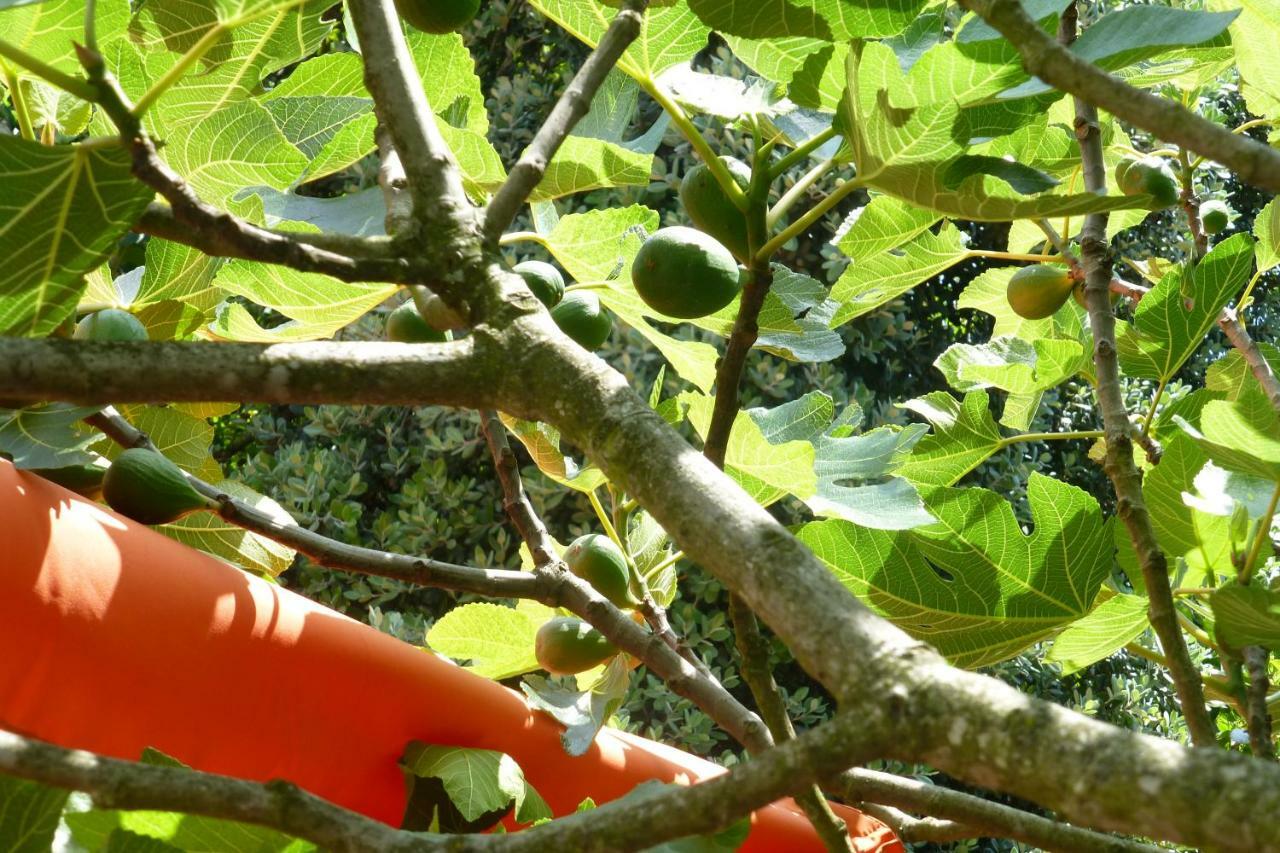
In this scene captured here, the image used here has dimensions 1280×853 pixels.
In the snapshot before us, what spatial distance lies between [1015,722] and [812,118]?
0.59 metres

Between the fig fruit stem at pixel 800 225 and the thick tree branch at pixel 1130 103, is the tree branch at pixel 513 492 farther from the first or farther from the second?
the thick tree branch at pixel 1130 103

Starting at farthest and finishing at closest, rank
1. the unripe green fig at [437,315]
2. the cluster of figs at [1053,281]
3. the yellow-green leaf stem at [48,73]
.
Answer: the cluster of figs at [1053,281] → the unripe green fig at [437,315] → the yellow-green leaf stem at [48,73]

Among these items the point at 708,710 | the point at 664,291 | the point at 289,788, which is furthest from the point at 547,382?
the point at 708,710

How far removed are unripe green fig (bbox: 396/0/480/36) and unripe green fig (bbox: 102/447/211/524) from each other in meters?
0.36

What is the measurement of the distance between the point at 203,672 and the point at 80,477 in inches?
11.7

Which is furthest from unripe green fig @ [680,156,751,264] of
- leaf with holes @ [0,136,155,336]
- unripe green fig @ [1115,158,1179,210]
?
unripe green fig @ [1115,158,1179,210]

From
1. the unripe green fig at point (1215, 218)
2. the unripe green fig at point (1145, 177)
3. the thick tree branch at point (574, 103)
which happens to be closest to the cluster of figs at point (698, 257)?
the thick tree branch at point (574, 103)

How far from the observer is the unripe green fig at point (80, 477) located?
893 mm

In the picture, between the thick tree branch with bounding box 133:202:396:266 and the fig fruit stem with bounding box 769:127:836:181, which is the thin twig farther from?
the thick tree branch with bounding box 133:202:396:266

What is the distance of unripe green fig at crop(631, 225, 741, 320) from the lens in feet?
2.36

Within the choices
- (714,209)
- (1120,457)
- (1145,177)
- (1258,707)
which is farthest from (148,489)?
(1145,177)

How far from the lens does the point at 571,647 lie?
987mm

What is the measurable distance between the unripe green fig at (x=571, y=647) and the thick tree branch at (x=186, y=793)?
2.02ft

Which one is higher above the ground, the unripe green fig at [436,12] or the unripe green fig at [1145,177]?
the unripe green fig at [1145,177]
